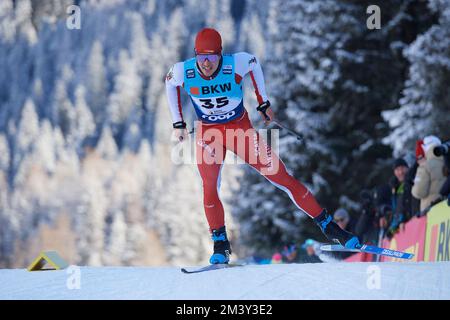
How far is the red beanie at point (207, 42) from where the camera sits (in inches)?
270

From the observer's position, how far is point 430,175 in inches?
342

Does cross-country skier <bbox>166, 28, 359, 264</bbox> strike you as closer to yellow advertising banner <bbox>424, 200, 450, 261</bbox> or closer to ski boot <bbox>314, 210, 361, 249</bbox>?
ski boot <bbox>314, 210, 361, 249</bbox>

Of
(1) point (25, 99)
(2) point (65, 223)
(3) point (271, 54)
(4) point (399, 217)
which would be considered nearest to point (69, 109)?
(1) point (25, 99)

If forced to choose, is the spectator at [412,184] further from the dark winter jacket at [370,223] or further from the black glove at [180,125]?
the black glove at [180,125]

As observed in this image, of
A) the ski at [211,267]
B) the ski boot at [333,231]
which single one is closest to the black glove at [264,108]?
the ski boot at [333,231]

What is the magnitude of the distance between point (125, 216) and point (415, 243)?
102528mm

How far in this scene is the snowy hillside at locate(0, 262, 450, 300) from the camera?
512 centimetres

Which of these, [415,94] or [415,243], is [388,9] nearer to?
[415,94]

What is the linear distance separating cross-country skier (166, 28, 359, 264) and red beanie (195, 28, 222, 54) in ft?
0.20

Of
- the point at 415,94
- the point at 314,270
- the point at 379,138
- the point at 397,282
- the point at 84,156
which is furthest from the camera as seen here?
the point at 84,156

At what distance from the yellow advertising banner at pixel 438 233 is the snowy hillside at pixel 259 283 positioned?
1.85 meters

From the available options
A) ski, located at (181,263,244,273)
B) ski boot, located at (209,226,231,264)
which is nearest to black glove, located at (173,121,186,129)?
ski boot, located at (209,226,231,264)

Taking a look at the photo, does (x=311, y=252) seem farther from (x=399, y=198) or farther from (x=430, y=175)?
(x=430, y=175)

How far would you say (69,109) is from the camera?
174125 mm
